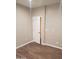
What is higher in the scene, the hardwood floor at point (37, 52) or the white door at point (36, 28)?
the white door at point (36, 28)

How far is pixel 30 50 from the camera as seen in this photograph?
6.82ft

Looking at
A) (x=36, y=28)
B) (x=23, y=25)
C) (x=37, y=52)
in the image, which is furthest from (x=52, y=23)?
(x=37, y=52)

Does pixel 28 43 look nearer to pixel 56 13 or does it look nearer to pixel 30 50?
pixel 30 50

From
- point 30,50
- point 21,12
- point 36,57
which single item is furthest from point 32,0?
point 36,57

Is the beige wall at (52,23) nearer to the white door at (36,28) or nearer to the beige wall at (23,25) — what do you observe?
the white door at (36,28)

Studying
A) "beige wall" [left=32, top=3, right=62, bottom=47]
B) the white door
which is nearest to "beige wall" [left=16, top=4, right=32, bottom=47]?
the white door

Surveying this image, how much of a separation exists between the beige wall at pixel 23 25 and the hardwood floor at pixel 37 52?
0.75 feet

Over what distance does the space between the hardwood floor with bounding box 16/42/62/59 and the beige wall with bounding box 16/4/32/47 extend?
229 millimetres

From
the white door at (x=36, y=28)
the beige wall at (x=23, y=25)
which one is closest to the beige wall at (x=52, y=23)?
the white door at (x=36, y=28)

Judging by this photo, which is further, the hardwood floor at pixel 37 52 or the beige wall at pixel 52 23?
the beige wall at pixel 52 23

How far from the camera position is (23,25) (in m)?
2.33

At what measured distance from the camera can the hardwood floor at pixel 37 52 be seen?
1.91m

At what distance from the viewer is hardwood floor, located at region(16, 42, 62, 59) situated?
191 centimetres
